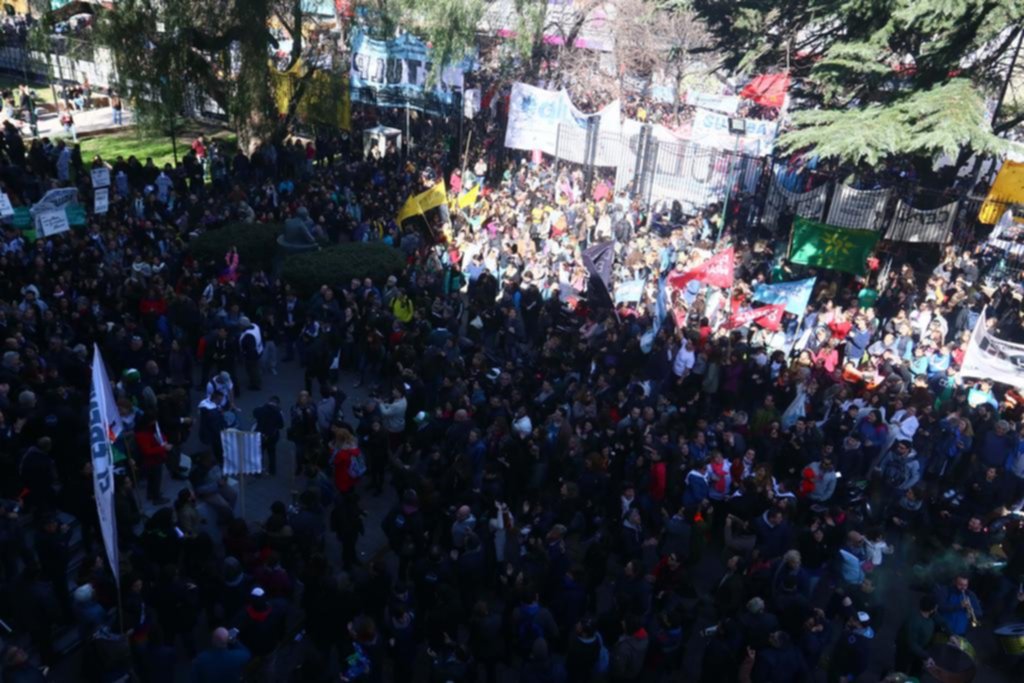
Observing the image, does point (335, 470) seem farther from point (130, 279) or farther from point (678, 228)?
point (678, 228)

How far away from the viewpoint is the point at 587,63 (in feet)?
114

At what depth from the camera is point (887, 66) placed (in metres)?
16.3

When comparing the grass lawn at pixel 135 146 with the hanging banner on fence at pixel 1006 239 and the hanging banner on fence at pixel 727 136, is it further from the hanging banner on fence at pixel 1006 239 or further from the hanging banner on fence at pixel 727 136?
the hanging banner on fence at pixel 1006 239

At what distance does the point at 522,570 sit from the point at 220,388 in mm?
4622

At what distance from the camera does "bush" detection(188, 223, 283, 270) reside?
15188 mm

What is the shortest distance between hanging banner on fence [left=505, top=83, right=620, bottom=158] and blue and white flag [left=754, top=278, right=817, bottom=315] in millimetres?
10327

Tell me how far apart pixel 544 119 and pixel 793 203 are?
7.12m

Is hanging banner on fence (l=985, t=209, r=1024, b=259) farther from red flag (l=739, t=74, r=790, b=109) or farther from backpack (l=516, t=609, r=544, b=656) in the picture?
backpack (l=516, t=609, r=544, b=656)

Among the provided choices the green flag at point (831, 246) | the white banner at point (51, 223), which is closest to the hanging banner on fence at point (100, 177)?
the white banner at point (51, 223)

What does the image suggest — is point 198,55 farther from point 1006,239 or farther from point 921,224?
point 1006,239

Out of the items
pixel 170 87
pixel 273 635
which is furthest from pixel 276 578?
pixel 170 87

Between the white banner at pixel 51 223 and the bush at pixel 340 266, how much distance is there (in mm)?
3661

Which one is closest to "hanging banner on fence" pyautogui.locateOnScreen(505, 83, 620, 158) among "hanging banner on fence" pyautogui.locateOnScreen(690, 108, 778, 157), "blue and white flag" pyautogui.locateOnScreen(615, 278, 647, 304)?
"hanging banner on fence" pyautogui.locateOnScreen(690, 108, 778, 157)

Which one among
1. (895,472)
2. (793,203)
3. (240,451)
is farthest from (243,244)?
(793,203)
